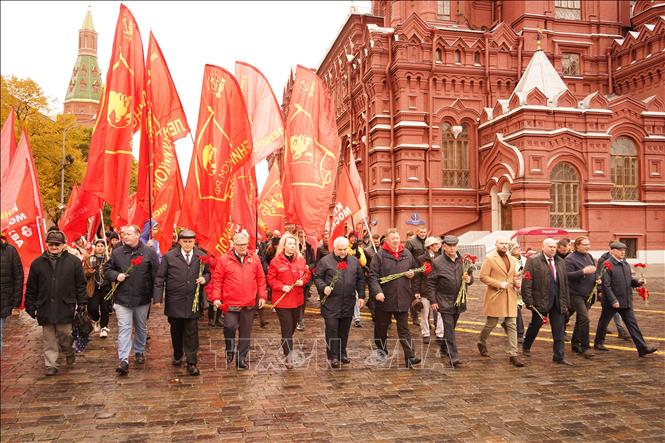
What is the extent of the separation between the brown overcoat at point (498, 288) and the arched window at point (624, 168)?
24163 mm

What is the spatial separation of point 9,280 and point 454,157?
94.2ft

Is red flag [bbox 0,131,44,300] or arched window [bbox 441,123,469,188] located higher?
arched window [bbox 441,123,469,188]

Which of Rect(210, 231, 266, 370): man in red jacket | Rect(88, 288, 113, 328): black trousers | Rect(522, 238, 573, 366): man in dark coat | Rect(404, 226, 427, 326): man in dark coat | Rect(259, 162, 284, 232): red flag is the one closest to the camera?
Rect(210, 231, 266, 370): man in red jacket

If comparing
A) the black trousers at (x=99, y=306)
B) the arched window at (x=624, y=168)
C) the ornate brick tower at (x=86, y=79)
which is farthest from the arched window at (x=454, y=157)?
the ornate brick tower at (x=86, y=79)

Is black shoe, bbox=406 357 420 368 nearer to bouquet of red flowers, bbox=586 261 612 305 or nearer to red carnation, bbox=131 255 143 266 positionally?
bouquet of red flowers, bbox=586 261 612 305

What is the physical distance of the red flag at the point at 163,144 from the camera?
9477mm

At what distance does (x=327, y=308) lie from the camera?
27.0 feet

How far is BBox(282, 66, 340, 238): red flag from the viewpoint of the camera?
9773 millimetres

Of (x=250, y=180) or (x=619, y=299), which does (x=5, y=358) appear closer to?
(x=250, y=180)

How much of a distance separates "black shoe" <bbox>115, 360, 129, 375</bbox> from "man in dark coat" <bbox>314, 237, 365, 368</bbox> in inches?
111

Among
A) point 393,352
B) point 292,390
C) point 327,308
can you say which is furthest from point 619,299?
point 292,390

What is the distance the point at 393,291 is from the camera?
8.35 m

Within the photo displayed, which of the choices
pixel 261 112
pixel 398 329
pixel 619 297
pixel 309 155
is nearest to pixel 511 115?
pixel 261 112

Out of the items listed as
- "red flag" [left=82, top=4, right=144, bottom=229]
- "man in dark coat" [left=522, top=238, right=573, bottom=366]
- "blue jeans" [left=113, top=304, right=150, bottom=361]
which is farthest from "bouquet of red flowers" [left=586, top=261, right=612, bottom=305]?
"red flag" [left=82, top=4, right=144, bottom=229]
